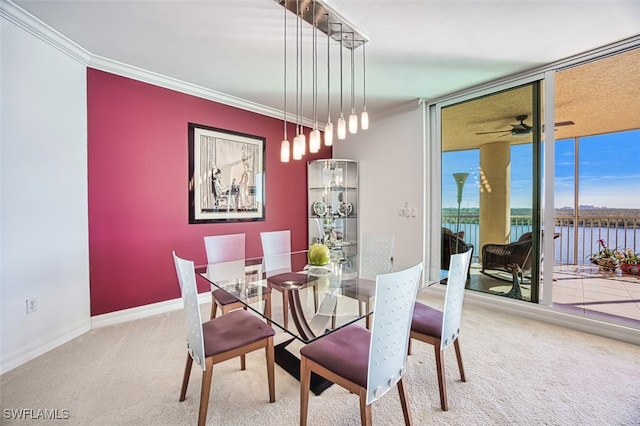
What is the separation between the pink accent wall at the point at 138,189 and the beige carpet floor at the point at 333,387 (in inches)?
24.2

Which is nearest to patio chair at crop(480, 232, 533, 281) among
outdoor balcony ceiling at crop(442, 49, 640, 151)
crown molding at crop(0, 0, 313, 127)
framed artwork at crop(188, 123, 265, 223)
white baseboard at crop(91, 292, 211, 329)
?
outdoor balcony ceiling at crop(442, 49, 640, 151)

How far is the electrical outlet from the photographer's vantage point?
210cm

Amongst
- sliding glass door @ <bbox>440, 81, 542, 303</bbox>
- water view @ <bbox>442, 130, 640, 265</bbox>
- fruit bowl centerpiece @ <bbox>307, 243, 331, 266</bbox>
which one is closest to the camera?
fruit bowl centerpiece @ <bbox>307, 243, 331, 266</bbox>

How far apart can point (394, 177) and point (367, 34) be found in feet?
7.08

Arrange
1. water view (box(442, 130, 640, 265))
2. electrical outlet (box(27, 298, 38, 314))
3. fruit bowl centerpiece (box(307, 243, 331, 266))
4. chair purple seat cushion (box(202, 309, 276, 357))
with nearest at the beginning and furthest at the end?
chair purple seat cushion (box(202, 309, 276, 357)), electrical outlet (box(27, 298, 38, 314)), fruit bowl centerpiece (box(307, 243, 331, 266)), water view (box(442, 130, 640, 265))

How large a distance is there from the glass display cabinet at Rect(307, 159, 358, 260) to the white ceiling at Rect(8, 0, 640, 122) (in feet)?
5.58

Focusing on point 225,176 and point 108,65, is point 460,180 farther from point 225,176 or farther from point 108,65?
point 108,65

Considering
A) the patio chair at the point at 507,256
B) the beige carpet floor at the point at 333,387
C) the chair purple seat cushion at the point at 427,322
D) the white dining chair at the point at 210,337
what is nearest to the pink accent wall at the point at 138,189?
the beige carpet floor at the point at 333,387

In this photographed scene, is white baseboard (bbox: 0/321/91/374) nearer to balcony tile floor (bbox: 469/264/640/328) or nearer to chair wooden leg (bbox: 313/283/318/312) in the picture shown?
chair wooden leg (bbox: 313/283/318/312)

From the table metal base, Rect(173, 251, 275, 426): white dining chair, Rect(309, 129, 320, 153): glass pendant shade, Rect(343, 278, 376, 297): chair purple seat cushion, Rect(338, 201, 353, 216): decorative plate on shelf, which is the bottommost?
the table metal base

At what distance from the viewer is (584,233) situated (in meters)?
5.09

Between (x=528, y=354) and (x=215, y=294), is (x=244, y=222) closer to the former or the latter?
(x=215, y=294)

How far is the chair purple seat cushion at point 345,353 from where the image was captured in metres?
1.27

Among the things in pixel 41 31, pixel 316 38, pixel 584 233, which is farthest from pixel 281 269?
pixel 584 233
